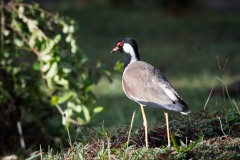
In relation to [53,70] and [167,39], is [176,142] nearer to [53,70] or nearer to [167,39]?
[53,70]

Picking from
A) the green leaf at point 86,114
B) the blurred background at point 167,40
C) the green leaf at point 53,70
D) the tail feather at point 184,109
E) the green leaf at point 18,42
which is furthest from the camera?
the blurred background at point 167,40

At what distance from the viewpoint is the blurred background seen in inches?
361

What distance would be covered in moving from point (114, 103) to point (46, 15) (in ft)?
9.50

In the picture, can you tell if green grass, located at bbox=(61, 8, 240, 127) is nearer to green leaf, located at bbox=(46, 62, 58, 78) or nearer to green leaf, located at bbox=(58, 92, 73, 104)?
green leaf, located at bbox=(58, 92, 73, 104)

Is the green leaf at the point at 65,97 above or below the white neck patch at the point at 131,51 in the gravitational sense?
below

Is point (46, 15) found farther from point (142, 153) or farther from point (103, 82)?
point (103, 82)

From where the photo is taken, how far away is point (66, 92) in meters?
6.26

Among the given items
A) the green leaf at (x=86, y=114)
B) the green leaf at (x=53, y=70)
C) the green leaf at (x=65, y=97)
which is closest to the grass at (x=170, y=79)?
the green leaf at (x=86, y=114)

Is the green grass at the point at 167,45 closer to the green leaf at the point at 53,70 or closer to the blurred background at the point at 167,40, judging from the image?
the blurred background at the point at 167,40

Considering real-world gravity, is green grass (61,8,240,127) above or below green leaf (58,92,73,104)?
below

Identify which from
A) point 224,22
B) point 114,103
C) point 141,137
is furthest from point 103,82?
point 224,22

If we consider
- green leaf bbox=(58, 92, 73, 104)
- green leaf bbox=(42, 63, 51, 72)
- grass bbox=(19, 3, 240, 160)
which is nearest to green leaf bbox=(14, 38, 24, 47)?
green leaf bbox=(42, 63, 51, 72)

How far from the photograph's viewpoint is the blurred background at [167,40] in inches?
361

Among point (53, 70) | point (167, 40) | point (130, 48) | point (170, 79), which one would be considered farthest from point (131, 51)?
point (167, 40)
